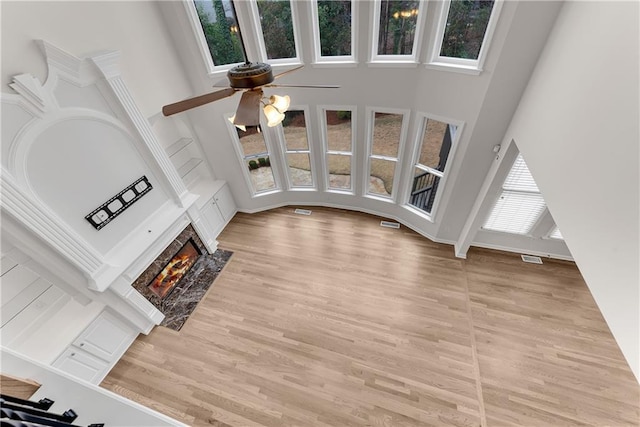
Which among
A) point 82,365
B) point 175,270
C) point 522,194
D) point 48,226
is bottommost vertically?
point 175,270

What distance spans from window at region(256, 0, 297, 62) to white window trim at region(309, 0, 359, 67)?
345 mm

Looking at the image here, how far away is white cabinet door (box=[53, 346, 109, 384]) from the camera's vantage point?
3.19 metres

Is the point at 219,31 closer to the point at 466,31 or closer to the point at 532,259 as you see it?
the point at 466,31

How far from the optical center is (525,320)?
3.90m

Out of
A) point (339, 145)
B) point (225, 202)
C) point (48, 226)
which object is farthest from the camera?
point (225, 202)

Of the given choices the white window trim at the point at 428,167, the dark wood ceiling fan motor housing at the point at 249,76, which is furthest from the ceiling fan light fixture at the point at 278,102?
the white window trim at the point at 428,167

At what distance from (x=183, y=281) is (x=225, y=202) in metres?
1.88

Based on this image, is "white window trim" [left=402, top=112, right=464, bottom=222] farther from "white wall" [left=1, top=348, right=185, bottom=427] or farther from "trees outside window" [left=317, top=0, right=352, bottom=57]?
"white wall" [left=1, top=348, right=185, bottom=427]

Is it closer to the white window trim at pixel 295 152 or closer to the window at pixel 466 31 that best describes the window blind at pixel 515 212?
the window at pixel 466 31

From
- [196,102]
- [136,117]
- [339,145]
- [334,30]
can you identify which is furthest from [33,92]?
[339,145]

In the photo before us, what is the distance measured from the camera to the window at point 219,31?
12.6 ft

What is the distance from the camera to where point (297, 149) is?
17.7ft

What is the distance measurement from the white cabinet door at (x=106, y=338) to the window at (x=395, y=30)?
5.42 meters

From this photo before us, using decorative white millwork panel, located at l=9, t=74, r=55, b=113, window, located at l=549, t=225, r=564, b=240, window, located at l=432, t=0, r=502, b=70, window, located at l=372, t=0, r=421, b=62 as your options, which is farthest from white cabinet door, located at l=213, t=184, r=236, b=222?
window, located at l=549, t=225, r=564, b=240
